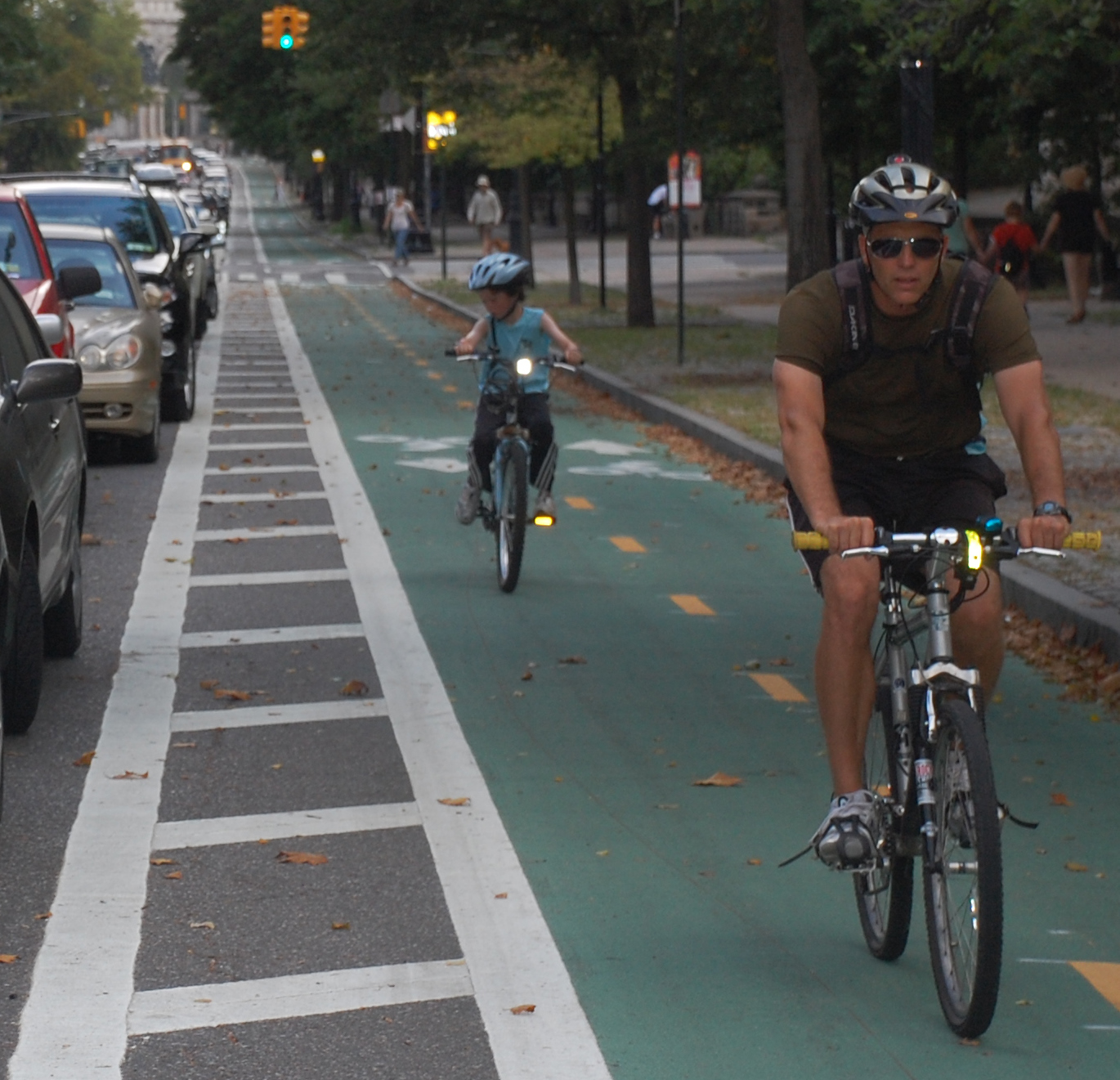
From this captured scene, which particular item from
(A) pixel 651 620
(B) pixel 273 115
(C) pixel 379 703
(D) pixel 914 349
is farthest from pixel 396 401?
(B) pixel 273 115

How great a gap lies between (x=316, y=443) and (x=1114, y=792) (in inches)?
433

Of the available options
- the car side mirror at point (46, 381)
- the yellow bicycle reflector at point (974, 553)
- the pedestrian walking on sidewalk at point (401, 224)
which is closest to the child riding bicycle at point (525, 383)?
the car side mirror at point (46, 381)

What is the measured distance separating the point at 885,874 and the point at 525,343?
5.89m

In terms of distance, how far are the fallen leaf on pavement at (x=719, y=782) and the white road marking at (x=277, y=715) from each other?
1.42 metres

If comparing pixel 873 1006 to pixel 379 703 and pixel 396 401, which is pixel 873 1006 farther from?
pixel 396 401

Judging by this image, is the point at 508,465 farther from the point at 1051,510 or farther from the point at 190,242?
the point at 190,242

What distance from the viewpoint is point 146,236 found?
68.9 feet

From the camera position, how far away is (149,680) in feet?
28.1

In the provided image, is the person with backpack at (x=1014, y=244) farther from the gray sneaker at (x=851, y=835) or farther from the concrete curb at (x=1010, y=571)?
the gray sneaker at (x=851, y=835)

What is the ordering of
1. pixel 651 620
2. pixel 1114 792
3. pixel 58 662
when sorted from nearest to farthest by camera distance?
pixel 1114 792 → pixel 58 662 → pixel 651 620

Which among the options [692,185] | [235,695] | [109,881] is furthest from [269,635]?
[692,185]

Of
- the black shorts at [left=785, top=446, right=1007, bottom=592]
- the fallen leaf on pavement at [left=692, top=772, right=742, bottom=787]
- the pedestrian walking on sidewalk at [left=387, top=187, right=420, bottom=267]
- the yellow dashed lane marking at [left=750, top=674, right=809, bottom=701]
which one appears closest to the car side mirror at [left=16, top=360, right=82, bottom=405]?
the fallen leaf on pavement at [left=692, top=772, right=742, bottom=787]

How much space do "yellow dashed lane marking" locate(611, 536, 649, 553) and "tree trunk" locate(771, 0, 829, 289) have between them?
10241mm

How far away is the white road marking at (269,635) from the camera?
9.30m
